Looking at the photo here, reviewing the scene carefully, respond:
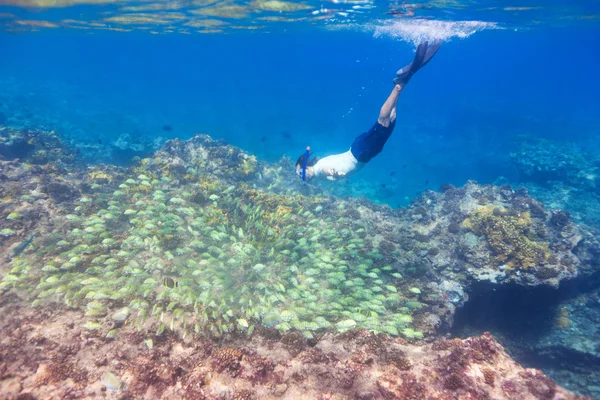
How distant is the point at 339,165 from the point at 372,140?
1197mm

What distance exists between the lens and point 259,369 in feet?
15.6

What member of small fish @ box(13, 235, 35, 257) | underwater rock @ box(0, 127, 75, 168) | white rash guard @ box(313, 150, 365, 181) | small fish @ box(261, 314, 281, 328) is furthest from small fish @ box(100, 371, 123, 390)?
underwater rock @ box(0, 127, 75, 168)

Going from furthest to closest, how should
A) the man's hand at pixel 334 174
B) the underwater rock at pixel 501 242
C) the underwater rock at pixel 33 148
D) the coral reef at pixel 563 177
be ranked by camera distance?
the coral reef at pixel 563 177 → the underwater rock at pixel 33 148 → the underwater rock at pixel 501 242 → the man's hand at pixel 334 174

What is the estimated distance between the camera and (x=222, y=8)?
24.3 metres

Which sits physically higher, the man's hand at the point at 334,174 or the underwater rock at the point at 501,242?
the man's hand at the point at 334,174

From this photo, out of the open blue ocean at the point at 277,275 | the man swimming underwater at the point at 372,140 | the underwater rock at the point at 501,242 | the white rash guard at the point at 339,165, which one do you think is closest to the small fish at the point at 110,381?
the open blue ocean at the point at 277,275

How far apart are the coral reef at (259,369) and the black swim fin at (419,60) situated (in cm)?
630

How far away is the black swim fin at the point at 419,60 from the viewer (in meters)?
7.68

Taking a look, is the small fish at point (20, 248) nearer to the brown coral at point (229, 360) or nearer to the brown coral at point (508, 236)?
the brown coral at point (229, 360)

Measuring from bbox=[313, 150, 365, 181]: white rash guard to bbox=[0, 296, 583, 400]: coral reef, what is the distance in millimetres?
4492

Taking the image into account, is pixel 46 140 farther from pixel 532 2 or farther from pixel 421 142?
pixel 421 142

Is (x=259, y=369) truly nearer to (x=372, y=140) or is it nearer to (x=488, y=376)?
(x=488, y=376)

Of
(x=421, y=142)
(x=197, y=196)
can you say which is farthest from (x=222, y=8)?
(x=421, y=142)

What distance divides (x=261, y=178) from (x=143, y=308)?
11.9 meters
